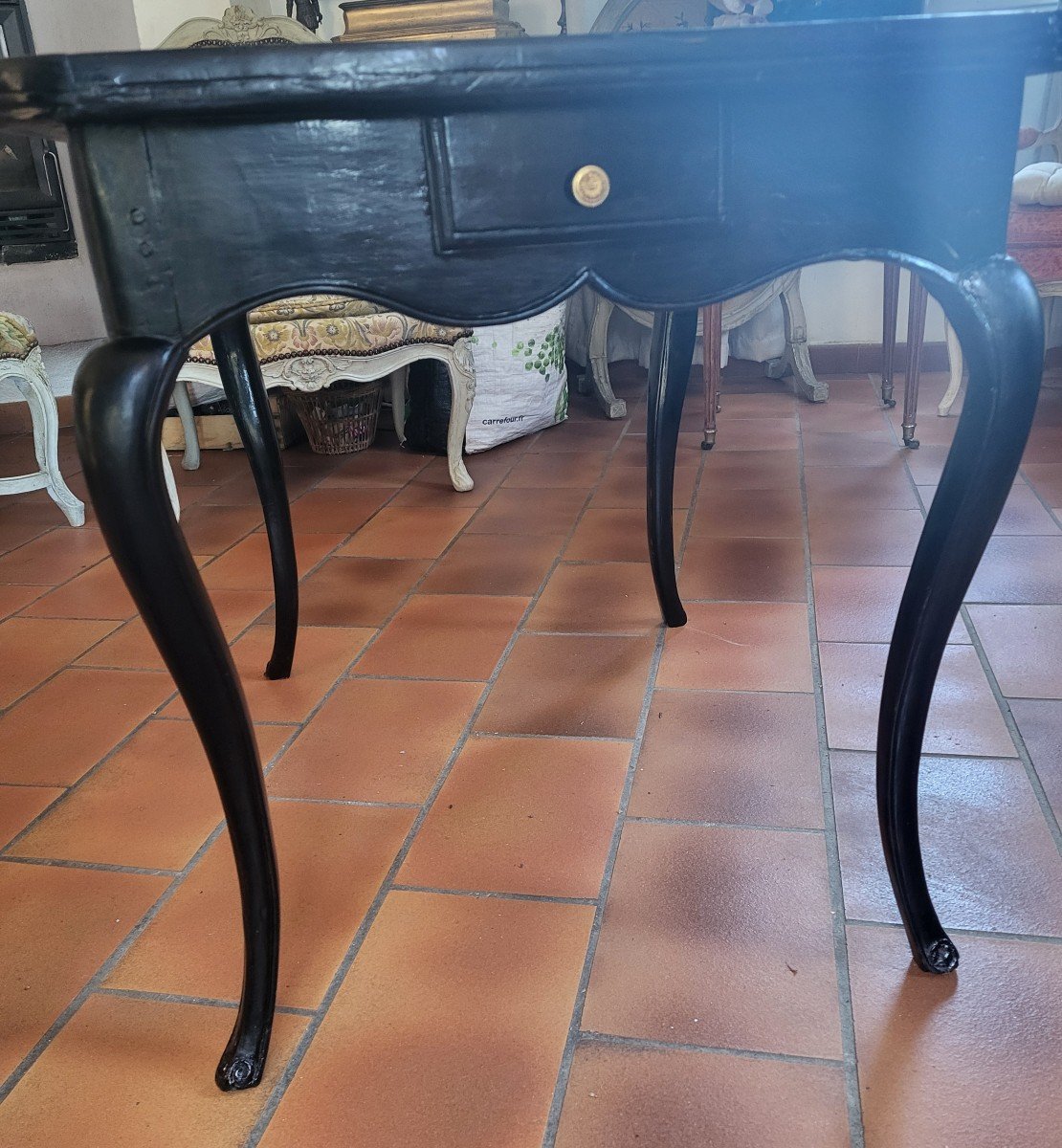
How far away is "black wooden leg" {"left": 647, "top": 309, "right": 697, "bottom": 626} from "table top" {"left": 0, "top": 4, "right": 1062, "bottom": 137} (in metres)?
0.67

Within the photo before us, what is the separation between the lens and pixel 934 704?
4.41ft

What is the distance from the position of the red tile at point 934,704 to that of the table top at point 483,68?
2.61 feet

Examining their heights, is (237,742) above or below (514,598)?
above

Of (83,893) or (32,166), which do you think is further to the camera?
(32,166)

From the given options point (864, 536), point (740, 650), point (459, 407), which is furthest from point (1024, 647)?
point (459, 407)

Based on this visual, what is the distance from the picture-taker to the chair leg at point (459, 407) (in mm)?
2379

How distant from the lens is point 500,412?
8.99ft

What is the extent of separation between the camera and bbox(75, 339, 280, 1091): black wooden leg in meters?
0.65

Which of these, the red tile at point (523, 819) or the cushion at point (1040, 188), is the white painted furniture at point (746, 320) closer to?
the cushion at point (1040, 188)

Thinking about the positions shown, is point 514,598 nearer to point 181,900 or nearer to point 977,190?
point 181,900

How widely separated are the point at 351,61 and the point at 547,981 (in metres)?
0.77

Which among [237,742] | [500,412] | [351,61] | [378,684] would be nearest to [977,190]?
[351,61]

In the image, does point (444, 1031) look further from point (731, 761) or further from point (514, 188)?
point (514, 188)

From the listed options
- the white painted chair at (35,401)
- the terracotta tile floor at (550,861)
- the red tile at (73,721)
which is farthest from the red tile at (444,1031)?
the white painted chair at (35,401)
